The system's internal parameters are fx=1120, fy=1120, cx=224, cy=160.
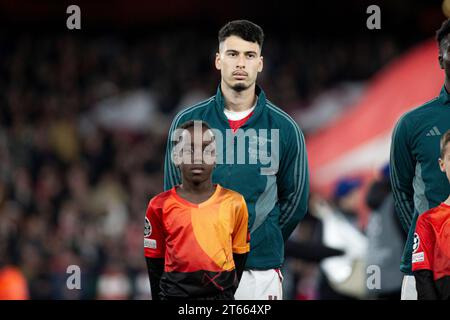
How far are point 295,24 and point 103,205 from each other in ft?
13.4

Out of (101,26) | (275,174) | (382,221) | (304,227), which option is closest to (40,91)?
(101,26)

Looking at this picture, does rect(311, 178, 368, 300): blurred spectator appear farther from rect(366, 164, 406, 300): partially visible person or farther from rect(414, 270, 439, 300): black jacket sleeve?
rect(414, 270, 439, 300): black jacket sleeve

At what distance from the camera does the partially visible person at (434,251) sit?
15.9 ft

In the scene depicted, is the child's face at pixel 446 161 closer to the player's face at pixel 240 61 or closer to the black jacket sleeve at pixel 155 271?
the player's face at pixel 240 61

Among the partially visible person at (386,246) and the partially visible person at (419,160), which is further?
the partially visible person at (386,246)

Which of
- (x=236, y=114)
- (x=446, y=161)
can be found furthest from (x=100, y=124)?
(x=446, y=161)

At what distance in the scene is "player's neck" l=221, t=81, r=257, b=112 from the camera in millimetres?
5465

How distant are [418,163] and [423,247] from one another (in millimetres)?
593

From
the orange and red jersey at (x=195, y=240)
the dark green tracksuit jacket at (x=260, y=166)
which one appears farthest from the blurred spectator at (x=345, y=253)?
the orange and red jersey at (x=195, y=240)

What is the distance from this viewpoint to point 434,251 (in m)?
4.89

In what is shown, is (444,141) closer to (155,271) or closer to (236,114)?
(236,114)

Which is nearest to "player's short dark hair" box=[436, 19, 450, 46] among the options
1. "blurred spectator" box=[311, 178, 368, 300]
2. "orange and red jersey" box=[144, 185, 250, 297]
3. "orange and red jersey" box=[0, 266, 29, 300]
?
"orange and red jersey" box=[144, 185, 250, 297]
